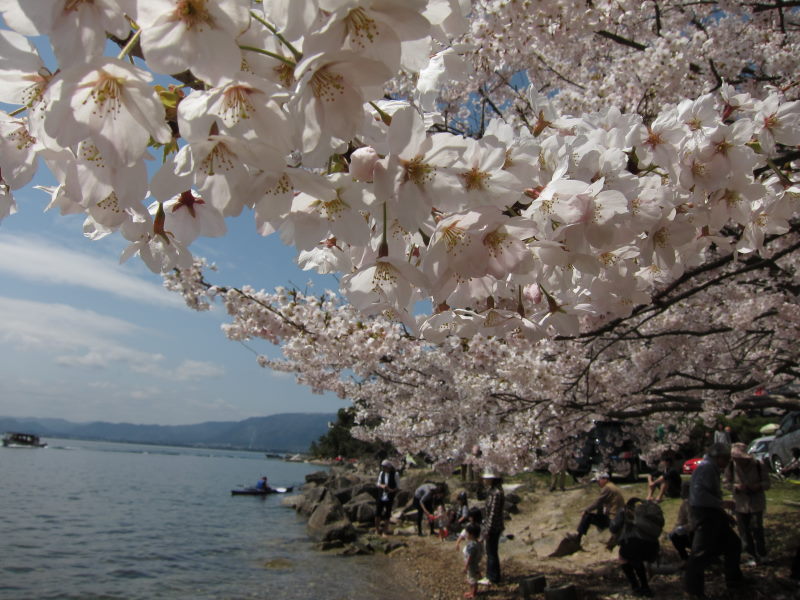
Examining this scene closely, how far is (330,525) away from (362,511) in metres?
3.42

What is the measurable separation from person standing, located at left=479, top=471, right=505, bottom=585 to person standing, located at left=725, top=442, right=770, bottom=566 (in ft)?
10.5

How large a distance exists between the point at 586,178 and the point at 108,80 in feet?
3.13

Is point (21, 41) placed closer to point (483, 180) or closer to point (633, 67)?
point (483, 180)

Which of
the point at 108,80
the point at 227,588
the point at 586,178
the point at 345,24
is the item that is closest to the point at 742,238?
the point at 586,178

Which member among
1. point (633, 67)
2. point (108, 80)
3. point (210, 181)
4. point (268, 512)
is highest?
point (633, 67)

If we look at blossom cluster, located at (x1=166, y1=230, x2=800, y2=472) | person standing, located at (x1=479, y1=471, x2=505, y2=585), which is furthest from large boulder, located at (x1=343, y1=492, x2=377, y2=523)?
person standing, located at (x1=479, y1=471, x2=505, y2=585)

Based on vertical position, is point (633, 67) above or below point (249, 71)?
above

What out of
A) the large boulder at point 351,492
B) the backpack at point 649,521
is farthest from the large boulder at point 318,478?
the backpack at point 649,521

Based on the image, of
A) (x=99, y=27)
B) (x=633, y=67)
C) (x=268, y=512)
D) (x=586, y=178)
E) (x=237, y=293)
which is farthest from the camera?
(x=268, y=512)

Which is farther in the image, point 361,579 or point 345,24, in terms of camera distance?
point 361,579

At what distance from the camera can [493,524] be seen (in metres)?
8.47

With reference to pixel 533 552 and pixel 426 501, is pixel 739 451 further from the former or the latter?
pixel 426 501

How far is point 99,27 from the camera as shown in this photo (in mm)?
797

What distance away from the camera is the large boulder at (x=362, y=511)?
18.3 m
